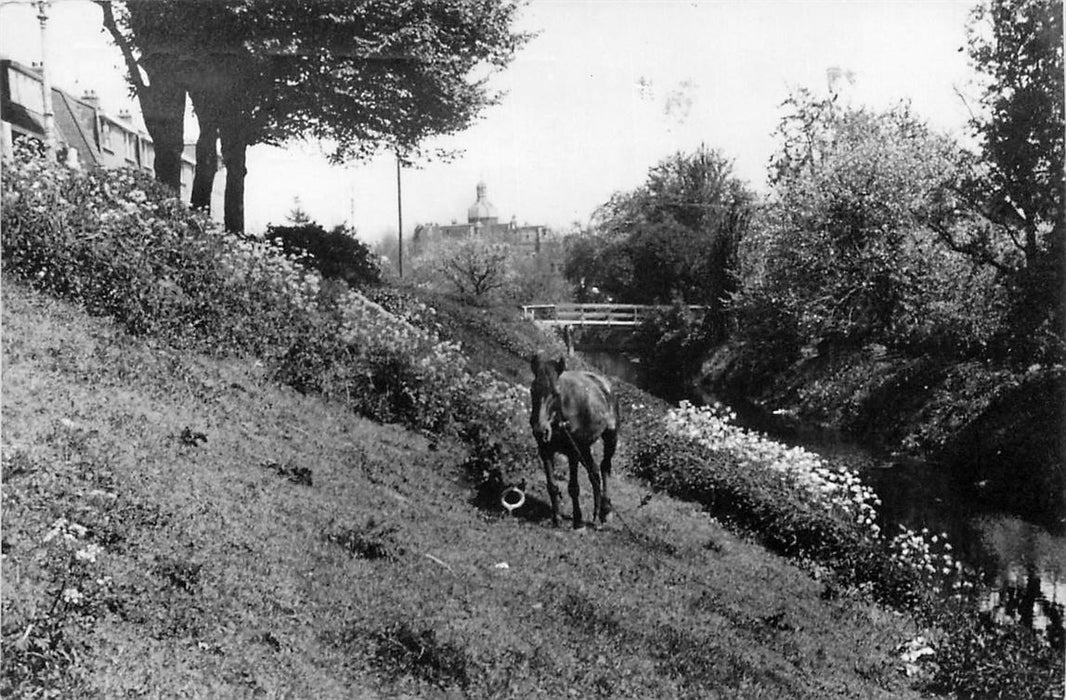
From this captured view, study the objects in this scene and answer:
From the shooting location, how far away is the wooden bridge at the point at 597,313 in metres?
36.8

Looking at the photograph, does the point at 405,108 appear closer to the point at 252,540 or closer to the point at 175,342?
the point at 175,342

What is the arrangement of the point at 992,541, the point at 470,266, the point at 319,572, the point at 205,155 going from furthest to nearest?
the point at 470,266
the point at 992,541
the point at 205,155
the point at 319,572

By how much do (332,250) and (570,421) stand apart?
11.1 m

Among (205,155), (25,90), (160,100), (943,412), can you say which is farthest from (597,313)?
(25,90)

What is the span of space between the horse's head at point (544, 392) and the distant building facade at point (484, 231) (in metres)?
2.95

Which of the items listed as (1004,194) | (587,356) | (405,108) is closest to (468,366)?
(405,108)

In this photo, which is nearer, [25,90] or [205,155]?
[25,90]

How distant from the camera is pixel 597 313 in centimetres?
3853

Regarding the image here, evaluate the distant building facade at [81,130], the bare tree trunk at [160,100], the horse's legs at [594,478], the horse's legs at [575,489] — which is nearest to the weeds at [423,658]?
the horse's legs at [575,489]


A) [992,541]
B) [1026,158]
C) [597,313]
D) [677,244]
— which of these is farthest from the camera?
[597,313]

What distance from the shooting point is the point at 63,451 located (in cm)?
869

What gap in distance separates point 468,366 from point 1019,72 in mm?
13488

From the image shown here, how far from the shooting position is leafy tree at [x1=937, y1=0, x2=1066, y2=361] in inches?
731

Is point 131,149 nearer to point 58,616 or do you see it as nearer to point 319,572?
point 319,572
